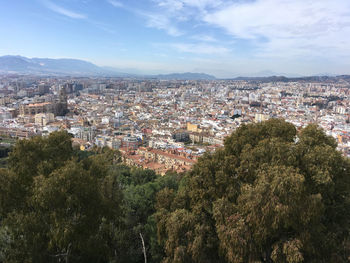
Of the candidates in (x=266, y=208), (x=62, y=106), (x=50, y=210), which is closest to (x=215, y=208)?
(x=266, y=208)

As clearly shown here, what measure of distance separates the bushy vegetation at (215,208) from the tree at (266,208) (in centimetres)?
1

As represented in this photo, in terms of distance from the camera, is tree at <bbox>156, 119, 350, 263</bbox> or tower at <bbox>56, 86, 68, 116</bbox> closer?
tree at <bbox>156, 119, 350, 263</bbox>

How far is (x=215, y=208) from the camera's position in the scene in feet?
11.9

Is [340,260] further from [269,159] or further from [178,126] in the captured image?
[178,126]

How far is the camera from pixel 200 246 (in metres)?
3.54

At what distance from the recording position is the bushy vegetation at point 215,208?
10.9 feet

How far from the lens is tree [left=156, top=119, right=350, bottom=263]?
10.8ft

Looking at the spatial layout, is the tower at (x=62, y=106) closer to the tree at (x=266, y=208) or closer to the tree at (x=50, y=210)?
the tree at (x=50, y=210)

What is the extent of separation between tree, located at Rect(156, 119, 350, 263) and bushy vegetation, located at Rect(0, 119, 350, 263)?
0.04 feet

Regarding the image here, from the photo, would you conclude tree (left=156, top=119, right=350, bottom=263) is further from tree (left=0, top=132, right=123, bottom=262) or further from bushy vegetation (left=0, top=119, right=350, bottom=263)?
tree (left=0, top=132, right=123, bottom=262)

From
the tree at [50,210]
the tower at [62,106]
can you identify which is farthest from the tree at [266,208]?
the tower at [62,106]

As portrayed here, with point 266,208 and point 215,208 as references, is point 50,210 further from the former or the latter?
point 266,208

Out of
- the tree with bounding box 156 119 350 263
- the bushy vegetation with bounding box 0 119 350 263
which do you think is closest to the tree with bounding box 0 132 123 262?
the bushy vegetation with bounding box 0 119 350 263

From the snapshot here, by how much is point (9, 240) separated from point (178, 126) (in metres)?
30.2
